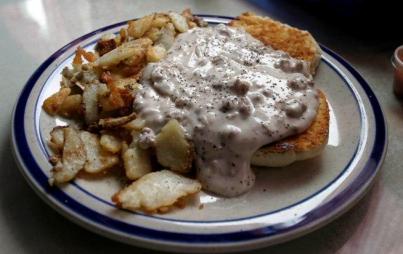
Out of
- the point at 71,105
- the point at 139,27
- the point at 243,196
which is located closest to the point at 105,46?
the point at 139,27

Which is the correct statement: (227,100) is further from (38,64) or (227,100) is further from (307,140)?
(38,64)

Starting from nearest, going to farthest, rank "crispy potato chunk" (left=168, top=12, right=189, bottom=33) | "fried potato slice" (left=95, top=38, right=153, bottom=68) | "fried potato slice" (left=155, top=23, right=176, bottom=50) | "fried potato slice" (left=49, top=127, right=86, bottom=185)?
"fried potato slice" (left=49, top=127, right=86, bottom=185), "fried potato slice" (left=95, top=38, right=153, bottom=68), "fried potato slice" (left=155, top=23, right=176, bottom=50), "crispy potato chunk" (left=168, top=12, right=189, bottom=33)

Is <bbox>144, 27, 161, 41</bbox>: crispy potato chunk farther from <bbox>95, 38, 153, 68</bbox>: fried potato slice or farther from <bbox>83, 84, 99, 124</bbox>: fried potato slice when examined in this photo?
<bbox>83, 84, 99, 124</bbox>: fried potato slice

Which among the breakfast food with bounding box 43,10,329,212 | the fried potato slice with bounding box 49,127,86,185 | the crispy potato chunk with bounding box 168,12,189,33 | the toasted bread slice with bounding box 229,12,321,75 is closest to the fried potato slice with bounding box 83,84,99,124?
the breakfast food with bounding box 43,10,329,212

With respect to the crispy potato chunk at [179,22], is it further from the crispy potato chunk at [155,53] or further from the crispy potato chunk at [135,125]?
the crispy potato chunk at [135,125]

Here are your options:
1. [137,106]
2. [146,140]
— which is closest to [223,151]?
[146,140]

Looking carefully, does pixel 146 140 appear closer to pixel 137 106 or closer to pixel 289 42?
pixel 137 106
